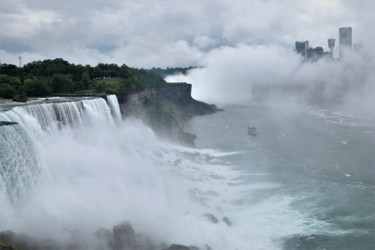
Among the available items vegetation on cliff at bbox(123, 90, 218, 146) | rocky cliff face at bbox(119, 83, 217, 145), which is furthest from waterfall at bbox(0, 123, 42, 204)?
vegetation on cliff at bbox(123, 90, 218, 146)

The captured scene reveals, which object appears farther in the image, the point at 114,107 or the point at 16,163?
the point at 114,107

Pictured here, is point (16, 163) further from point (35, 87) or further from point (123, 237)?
point (35, 87)

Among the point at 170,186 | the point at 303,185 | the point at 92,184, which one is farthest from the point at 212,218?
the point at 303,185

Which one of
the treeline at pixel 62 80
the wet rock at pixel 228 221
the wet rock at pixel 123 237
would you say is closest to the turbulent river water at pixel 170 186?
the wet rock at pixel 228 221

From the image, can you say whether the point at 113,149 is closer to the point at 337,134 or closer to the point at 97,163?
the point at 97,163

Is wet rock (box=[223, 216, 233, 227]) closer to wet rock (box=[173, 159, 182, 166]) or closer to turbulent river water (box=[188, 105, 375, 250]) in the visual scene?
turbulent river water (box=[188, 105, 375, 250])

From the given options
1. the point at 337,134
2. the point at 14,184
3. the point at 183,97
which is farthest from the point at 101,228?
the point at 183,97
